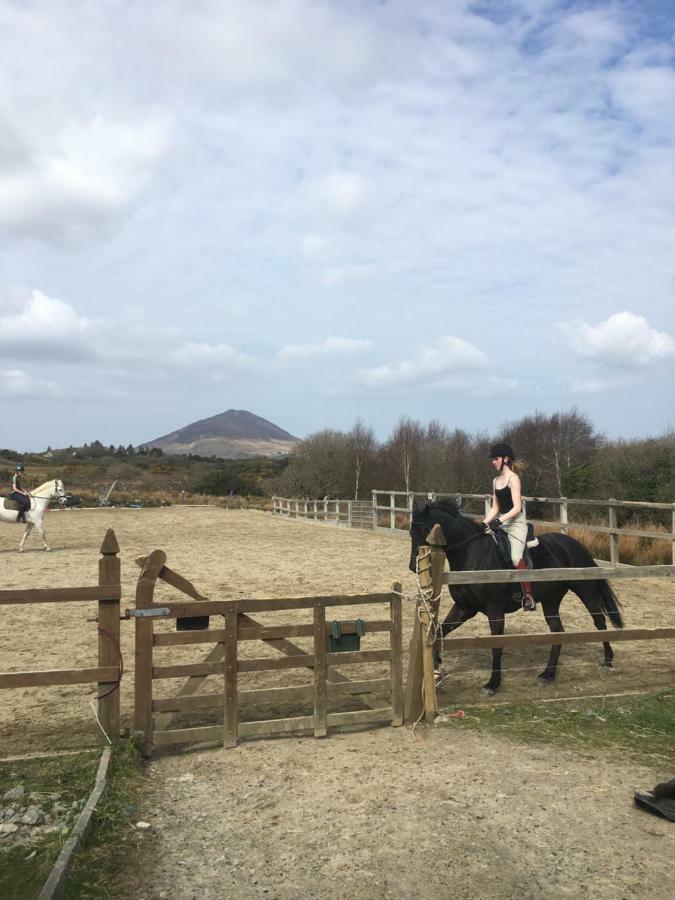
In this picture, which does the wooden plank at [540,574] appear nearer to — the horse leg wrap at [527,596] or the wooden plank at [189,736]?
the horse leg wrap at [527,596]

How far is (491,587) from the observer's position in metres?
6.21

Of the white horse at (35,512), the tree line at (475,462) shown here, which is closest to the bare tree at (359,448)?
the tree line at (475,462)

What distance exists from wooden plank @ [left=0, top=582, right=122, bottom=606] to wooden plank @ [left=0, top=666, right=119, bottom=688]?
1.52ft

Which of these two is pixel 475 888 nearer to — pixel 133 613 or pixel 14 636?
pixel 133 613

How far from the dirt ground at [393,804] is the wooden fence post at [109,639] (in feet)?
1.44

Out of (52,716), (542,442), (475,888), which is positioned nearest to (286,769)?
(475,888)

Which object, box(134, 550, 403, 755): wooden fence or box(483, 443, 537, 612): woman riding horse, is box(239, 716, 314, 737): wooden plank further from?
box(483, 443, 537, 612): woman riding horse

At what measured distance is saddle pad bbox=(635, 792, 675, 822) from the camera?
146 inches

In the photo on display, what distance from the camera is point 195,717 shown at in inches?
218

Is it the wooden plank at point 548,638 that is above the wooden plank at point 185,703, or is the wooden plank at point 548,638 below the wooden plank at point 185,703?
above

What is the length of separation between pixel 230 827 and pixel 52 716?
251cm

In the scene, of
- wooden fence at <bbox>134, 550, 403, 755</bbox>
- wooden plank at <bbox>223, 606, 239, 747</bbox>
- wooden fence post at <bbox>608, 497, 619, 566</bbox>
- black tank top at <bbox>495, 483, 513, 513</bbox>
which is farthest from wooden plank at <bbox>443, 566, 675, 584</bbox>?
wooden fence post at <bbox>608, 497, 619, 566</bbox>

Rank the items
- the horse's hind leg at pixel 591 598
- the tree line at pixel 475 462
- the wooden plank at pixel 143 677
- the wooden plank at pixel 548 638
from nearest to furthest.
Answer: the wooden plank at pixel 143 677 → the wooden plank at pixel 548 638 → the horse's hind leg at pixel 591 598 → the tree line at pixel 475 462

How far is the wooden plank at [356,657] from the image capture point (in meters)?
5.07
